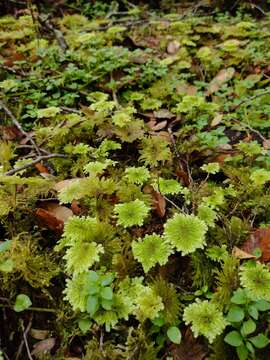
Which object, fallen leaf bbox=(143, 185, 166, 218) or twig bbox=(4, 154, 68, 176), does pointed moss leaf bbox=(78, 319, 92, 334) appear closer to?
fallen leaf bbox=(143, 185, 166, 218)

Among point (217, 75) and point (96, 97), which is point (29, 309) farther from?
point (217, 75)

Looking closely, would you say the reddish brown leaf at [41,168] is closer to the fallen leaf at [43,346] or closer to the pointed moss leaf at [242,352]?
the fallen leaf at [43,346]

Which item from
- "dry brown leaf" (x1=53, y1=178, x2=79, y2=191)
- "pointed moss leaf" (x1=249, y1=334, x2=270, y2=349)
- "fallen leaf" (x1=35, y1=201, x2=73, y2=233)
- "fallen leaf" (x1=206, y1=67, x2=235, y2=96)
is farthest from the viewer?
"fallen leaf" (x1=206, y1=67, x2=235, y2=96)

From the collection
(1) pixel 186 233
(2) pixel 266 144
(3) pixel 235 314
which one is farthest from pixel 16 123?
(3) pixel 235 314

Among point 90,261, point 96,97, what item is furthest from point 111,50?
point 90,261

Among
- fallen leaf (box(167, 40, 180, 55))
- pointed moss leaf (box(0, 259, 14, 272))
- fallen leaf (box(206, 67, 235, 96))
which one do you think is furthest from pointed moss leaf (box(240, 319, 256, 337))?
fallen leaf (box(167, 40, 180, 55))

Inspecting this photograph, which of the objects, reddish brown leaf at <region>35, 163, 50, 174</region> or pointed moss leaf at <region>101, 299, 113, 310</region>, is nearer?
pointed moss leaf at <region>101, 299, 113, 310</region>

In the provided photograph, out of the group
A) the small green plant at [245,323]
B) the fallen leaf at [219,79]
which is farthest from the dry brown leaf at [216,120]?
the small green plant at [245,323]
